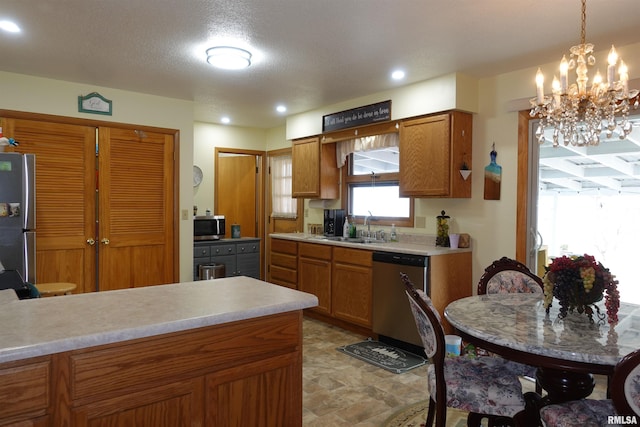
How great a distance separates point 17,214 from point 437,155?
3432 millimetres

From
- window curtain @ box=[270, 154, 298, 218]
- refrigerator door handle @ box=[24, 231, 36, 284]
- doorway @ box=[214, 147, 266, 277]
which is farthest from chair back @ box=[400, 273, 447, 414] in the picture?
doorway @ box=[214, 147, 266, 277]

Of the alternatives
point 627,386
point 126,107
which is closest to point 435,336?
point 627,386

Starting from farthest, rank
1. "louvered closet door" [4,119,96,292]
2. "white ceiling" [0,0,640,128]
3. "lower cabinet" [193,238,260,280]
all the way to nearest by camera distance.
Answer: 1. "lower cabinet" [193,238,260,280]
2. "louvered closet door" [4,119,96,292]
3. "white ceiling" [0,0,640,128]

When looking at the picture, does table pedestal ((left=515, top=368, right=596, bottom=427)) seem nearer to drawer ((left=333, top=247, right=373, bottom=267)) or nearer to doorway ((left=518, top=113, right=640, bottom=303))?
doorway ((left=518, top=113, right=640, bottom=303))

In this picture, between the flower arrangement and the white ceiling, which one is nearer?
the flower arrangement

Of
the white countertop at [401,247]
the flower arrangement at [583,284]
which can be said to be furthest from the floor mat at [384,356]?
the flower arrangement at [583,284]

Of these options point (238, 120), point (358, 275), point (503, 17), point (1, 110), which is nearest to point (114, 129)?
point (1, 110)

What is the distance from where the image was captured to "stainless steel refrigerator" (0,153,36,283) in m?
3.16

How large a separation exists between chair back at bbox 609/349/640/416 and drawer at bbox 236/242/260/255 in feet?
15.5

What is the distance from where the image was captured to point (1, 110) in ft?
12.3

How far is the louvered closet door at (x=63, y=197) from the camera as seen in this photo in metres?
3.95

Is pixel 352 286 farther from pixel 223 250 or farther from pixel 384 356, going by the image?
pixel 223 250

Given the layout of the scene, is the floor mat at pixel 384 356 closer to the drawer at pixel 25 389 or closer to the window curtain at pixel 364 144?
the window curtain at pixel 364 144

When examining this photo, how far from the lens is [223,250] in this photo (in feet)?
17.9
